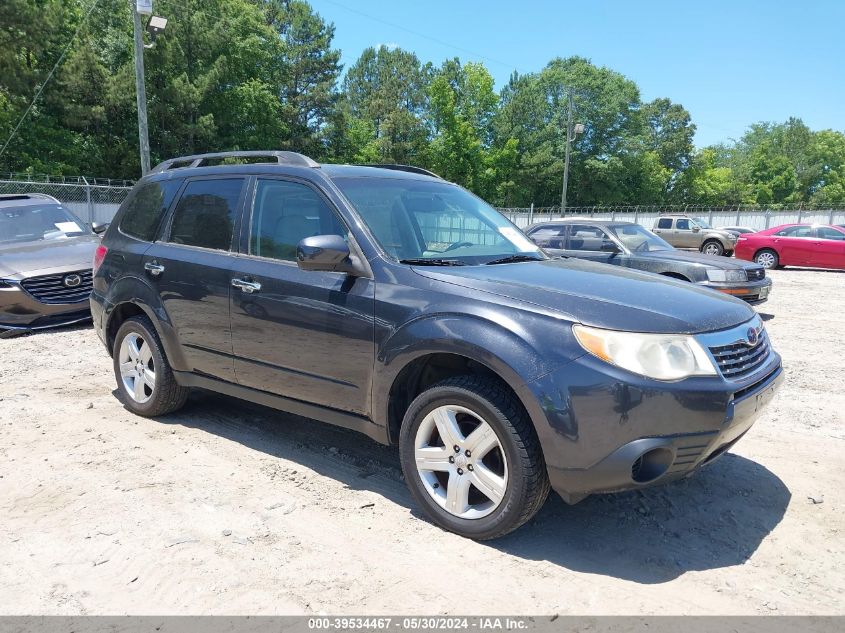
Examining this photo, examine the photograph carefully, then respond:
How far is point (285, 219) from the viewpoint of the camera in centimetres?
404

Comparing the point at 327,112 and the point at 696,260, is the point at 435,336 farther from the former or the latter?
the point at 327,112

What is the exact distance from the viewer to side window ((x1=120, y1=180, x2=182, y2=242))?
4844mm

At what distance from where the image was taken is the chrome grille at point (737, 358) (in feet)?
9.55

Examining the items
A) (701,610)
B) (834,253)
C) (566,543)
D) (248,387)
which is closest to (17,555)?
(248,387)

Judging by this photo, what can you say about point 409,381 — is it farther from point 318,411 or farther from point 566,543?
point 566,543

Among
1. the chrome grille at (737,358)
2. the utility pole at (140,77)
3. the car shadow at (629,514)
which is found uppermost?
the utility pole at (140,77)

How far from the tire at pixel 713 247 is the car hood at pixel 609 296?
22.9 metres

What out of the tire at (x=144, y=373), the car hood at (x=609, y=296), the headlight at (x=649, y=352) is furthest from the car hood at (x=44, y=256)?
the headlight at (x=649, y=352)

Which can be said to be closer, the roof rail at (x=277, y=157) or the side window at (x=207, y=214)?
the roof rail at (x=277, y=157)

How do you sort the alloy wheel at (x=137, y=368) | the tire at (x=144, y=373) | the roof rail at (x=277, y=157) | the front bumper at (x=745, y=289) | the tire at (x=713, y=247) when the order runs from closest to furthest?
the roof rail at (x=277, y=157) → the tire at (x=144, y=373) → the alloy wheel at (x=137, y=368) → the front bumper at (x=745, y=289) → the tire at (x=713, y=247)

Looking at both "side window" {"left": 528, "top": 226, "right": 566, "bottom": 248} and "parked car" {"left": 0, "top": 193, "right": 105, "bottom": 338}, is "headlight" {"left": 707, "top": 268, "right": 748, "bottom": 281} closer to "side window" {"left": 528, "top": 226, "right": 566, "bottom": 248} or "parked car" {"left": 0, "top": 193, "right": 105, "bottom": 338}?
"side window" {"left": 528, "top": 226, "right": 566, "bottom": 248}

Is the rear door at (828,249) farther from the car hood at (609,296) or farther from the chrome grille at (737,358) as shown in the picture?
the chrome grille at (737,358)

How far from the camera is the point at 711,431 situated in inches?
110

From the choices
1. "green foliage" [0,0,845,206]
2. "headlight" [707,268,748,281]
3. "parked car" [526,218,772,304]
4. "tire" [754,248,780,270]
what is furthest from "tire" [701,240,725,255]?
"green foliage" [0,0,845,206]
